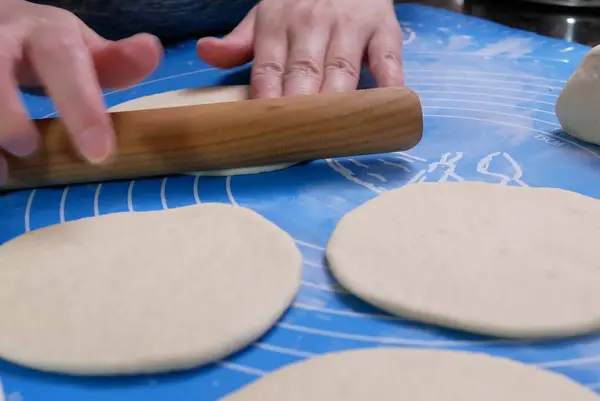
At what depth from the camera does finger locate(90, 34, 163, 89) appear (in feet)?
3.67

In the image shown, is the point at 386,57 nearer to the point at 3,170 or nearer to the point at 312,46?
the point at 312,46

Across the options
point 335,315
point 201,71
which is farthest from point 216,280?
point 201,71

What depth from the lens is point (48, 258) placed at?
886 millimetres

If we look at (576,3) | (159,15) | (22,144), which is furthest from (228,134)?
→ (576,3)

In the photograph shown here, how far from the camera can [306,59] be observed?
1.35 metres

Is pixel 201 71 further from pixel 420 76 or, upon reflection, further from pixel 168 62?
pixel 420 76

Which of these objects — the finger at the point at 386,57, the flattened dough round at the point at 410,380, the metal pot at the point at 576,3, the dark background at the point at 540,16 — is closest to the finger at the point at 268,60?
the finger at the point at 386,57

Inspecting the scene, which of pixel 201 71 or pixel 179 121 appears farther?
pixel 201 71

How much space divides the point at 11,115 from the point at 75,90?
0.10 m

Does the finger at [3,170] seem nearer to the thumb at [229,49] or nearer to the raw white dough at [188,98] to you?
the raw white dough at [188,98]

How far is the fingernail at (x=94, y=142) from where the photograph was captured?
3.04 ft

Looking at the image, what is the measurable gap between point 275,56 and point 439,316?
81 cm

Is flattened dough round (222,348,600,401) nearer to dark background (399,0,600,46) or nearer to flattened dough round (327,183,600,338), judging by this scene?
flattened dough round (327,183,600,338)

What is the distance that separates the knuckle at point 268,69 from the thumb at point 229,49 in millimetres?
146
